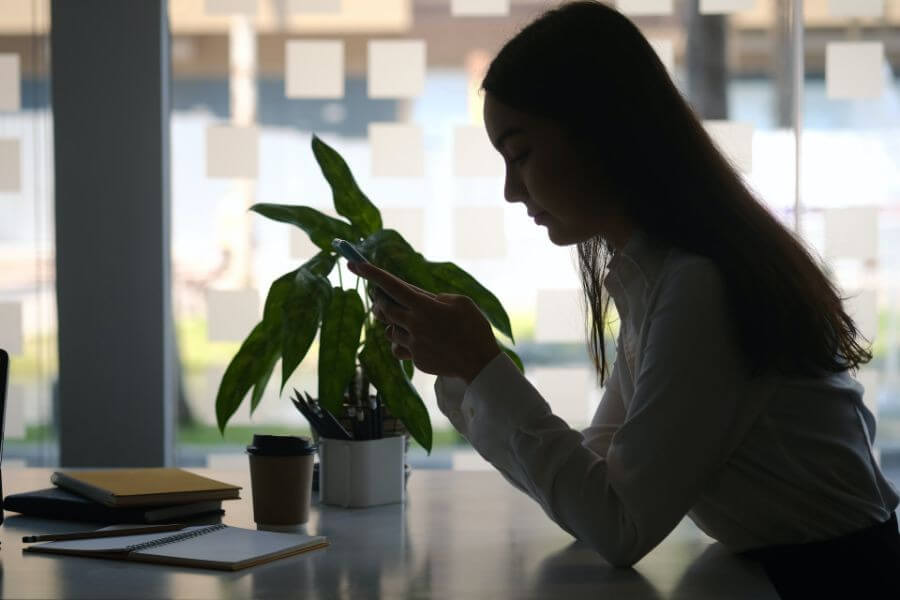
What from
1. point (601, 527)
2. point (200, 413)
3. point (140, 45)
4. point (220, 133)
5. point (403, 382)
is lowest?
point (200, 413)

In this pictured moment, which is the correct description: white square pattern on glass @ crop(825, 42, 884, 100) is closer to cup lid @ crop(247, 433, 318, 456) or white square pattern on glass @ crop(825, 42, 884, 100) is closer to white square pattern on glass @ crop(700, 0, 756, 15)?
white square pattern on glass @ crop(700, 0, 756, 15)

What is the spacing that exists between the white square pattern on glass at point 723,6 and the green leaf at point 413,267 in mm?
2103

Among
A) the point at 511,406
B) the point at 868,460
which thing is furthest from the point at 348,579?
the point at 868,460

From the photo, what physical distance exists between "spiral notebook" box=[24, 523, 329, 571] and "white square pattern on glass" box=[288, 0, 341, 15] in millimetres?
2439

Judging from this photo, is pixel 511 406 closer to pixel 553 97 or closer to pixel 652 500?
pixel 652 500

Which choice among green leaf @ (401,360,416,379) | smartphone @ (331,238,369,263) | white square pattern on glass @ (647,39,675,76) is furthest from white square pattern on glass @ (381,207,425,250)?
smartphone @ (331,238,369,263)

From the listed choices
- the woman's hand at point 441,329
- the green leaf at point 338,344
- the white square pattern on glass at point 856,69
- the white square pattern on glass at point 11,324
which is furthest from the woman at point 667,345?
the white square pattern on glass at point 11,324

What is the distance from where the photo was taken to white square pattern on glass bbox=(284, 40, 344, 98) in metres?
3.54

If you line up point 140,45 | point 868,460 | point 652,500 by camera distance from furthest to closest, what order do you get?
point 140,45
point 868,460
point 652,500

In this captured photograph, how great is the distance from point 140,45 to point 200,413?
47.7 inches

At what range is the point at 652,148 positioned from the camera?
1386 millimetres

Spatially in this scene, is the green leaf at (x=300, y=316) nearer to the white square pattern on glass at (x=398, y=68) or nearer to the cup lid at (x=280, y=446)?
the cup lid at (x=280, y=446)

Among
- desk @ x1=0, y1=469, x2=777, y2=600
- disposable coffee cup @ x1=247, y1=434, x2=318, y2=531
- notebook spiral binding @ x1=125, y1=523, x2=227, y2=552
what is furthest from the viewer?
disposable coffee cup @ x1=247, y1=434, x2=318, y2=531

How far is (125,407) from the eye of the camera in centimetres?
346
